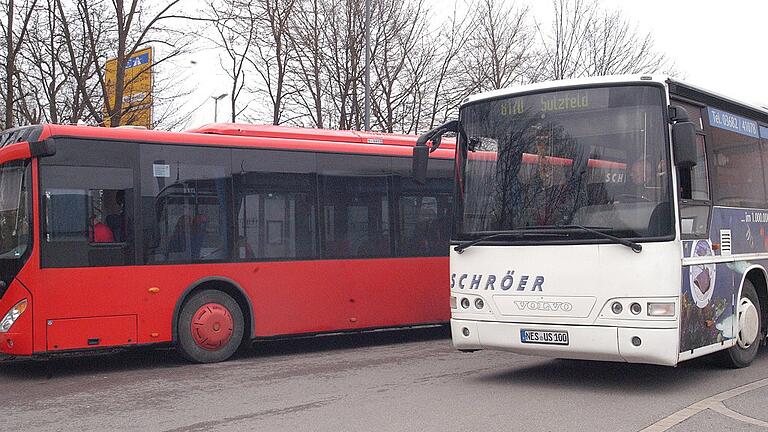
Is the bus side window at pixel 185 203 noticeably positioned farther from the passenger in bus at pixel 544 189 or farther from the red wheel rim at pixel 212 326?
the passenger in bus at pixel 544 189

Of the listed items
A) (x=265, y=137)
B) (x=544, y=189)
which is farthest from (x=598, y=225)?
(x=265, y=137)

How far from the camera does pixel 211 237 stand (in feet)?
39.8

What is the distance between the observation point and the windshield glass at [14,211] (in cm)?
1081

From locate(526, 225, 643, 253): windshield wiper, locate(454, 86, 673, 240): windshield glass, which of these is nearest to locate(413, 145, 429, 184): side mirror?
locate(454, 86, 673, 240): windshield glass

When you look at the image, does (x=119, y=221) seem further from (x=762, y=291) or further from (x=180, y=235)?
(x=762, y=291)

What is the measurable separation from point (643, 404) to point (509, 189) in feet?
8.32

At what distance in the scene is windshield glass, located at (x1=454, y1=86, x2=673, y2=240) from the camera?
8891 millimetres

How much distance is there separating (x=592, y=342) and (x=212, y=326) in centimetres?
527

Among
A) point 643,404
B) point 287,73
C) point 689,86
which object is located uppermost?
point 287,73

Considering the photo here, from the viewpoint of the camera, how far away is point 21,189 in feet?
35.9

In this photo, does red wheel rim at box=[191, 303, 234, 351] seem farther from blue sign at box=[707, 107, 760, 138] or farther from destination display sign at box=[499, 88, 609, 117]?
blue sign at box=[707, 107, 760, 138]

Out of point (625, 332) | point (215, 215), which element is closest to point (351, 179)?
point (215, 215)

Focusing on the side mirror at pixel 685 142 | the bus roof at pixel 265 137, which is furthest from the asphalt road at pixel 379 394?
the bus roof at pixel 265 137

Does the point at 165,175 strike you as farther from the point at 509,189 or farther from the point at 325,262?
the point at 509,189
